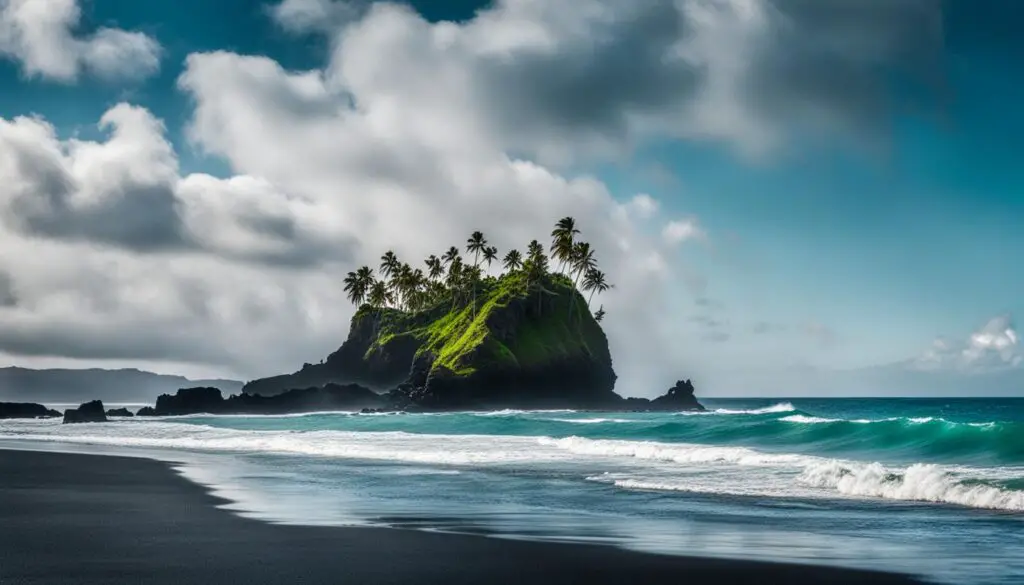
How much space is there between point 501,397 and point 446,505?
76.3 meters

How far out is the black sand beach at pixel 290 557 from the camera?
913 centimetres

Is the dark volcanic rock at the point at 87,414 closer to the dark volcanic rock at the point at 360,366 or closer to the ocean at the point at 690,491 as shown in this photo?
the ocean at the point at 690,491

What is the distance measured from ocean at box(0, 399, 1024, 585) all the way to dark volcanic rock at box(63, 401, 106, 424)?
132 feet

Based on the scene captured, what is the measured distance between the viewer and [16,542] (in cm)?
1124

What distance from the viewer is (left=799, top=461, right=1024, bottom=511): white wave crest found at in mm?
16375

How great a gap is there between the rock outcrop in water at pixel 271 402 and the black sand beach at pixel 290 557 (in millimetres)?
90678

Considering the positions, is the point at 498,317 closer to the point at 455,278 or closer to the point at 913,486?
the point at 455,278

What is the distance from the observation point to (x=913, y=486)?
1791cm

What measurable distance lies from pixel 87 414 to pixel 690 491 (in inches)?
2801

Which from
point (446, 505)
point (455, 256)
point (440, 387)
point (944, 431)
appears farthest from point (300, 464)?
point (455, 256)

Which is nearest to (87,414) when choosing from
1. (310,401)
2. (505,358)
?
(310,401)

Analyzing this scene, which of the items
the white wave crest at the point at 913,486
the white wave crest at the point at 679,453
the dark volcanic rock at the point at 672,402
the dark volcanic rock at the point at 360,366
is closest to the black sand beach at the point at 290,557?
the white wave crest at the point at 913,486

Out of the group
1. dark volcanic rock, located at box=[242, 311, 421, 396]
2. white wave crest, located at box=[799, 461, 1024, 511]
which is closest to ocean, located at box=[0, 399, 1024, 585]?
white wave crest, located at box=[799, 461, 1024, 511]

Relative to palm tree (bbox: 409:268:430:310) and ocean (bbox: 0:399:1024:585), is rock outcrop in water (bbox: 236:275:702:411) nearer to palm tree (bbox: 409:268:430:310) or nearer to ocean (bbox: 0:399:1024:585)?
palm tree (bbox: 409:268:430:310)
